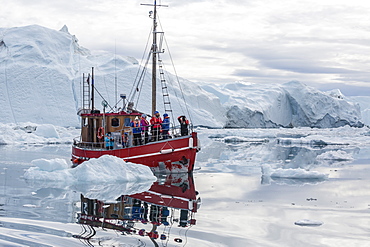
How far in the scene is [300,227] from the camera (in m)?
5.95

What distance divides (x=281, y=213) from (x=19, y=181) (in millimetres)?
5766

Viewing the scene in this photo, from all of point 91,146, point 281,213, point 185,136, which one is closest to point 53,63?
point 91,146

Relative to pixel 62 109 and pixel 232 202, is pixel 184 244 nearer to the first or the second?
pixel 232 202

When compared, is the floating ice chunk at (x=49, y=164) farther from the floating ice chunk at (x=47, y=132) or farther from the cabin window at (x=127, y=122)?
the floating ice chunk at (x=47, y=132)

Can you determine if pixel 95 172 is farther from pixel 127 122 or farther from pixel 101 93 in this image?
pixel 101 93

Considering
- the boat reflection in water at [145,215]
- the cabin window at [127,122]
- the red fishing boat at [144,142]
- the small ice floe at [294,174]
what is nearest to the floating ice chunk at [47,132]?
the red fishing boat at [144,142]

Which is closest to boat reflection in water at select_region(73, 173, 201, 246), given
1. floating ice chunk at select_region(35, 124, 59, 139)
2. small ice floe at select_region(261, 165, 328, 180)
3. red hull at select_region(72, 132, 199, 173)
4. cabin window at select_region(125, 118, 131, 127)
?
red hull at select_region(72, 132, 199, 173)

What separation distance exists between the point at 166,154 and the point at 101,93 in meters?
24.5

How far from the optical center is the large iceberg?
110ft

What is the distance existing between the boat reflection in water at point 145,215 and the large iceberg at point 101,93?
16.9 meters

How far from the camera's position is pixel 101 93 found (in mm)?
35312

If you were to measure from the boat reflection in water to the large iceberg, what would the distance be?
16897 mm

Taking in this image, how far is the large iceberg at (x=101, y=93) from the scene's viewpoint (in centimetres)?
3341

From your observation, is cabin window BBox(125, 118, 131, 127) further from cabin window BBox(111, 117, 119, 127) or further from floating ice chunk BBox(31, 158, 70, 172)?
floating ice chunk BBox(31, 158, 70, 172)
